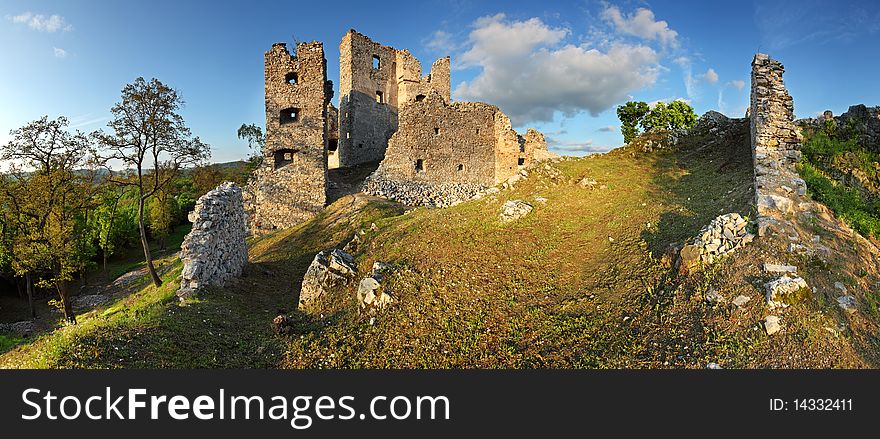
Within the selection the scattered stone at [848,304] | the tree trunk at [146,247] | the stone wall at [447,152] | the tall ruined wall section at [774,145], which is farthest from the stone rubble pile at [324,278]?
the stone wall at [447,152]

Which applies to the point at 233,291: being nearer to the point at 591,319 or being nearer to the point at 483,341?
the point at 483,341

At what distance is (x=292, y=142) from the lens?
71.1 ft

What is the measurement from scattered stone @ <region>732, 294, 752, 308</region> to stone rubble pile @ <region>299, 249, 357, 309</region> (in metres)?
8.08

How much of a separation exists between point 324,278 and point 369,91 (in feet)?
71.7

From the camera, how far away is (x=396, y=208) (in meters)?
20.2

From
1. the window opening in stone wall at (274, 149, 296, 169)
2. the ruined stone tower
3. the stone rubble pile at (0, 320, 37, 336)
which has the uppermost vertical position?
the ruined stone tower

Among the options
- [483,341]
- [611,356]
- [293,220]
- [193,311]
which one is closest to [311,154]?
[293,220]

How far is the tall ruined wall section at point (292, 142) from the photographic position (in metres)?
21.5

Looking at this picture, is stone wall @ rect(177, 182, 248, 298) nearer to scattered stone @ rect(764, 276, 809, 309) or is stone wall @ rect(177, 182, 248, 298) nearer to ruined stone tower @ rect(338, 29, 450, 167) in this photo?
scattered stone @ rect(764, 276, 809, 309)

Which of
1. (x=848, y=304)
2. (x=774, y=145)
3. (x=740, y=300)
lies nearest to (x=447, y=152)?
(x=774, y=145)

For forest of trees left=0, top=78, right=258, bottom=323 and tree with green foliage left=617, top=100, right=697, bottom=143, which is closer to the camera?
forest of trees left=0, top=78, right=258, bottom=323

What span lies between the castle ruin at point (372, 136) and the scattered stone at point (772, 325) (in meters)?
17.8

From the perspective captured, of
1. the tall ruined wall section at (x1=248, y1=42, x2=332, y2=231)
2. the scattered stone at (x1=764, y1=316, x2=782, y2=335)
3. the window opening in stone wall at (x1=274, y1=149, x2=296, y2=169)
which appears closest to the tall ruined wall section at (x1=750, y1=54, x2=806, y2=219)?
the scattered stone at (x1=764, y1=316, x2=782, y2=335)

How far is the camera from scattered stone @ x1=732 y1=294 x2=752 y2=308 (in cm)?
646
